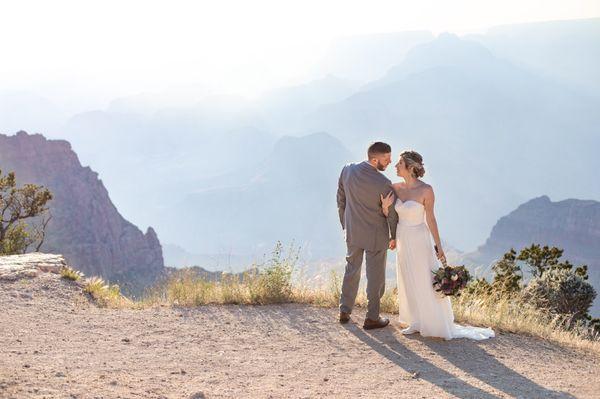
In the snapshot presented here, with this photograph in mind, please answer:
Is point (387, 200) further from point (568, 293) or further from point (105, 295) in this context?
point (568, 293)

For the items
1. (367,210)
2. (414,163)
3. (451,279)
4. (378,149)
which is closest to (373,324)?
(451,279)

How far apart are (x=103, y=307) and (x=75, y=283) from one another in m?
1.05

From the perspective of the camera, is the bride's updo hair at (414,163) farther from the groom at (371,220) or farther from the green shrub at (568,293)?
the green shrub at (568,293)

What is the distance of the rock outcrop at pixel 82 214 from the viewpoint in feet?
290

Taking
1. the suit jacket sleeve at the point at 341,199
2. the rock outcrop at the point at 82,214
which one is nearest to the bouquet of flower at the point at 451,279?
the suit jacket sleeve at the point at 341,199

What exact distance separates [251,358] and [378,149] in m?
2.85

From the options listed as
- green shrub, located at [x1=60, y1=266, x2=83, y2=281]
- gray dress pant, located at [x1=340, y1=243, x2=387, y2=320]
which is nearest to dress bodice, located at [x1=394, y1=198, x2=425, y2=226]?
gray dress pant, located at [x1=340, y1=243, x2=387, y2=320]

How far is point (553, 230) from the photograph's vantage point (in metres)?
144

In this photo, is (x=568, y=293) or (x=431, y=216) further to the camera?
(x=568, y=293)

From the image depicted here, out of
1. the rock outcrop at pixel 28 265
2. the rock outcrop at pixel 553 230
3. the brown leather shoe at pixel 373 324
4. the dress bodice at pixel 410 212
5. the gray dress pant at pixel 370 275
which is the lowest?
the brown leather shoe at pixel 373 324

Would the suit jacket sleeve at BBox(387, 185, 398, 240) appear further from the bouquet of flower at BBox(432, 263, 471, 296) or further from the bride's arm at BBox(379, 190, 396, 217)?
the bouquet of flower at BBox(432, 263, 471, 296)

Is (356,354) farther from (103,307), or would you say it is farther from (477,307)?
(103,307)

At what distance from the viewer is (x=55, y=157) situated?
99.0 meters

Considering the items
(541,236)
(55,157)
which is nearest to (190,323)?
(55,157)
